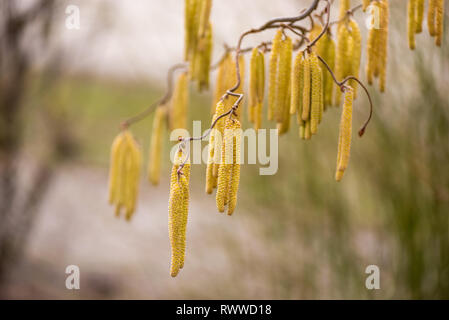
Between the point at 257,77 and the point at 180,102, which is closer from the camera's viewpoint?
the point at 257,77

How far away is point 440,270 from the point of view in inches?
31.1

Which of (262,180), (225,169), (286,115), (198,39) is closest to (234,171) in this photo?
(225,169)

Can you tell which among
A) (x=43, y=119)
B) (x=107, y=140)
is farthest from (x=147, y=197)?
(x=43, y=119)

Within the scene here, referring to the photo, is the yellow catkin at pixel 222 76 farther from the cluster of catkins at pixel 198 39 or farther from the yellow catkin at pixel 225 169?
the yellow catkin at pixel 225 169

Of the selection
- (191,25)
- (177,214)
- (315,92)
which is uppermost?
(191,25)

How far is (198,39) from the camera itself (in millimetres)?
558

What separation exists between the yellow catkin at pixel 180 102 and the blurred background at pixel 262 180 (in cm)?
41

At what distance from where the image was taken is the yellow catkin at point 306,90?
1.36 feet

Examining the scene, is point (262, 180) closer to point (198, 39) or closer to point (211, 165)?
point (198, 39)

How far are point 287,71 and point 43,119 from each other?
4.65ft

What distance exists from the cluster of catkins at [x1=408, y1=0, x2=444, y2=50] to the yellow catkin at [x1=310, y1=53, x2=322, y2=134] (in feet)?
0.40

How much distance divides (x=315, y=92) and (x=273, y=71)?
7 cm
